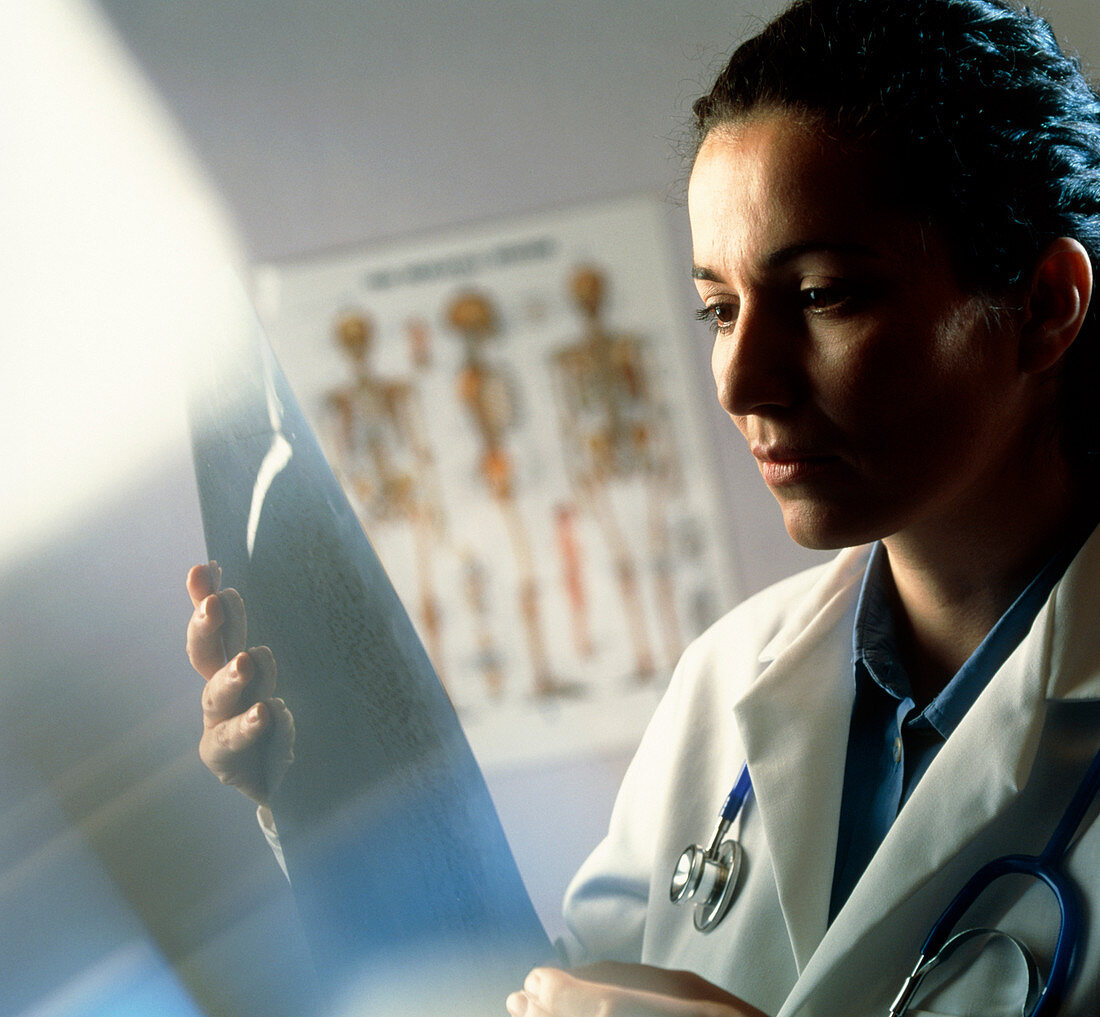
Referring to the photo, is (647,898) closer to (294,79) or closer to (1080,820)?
(1080,820)

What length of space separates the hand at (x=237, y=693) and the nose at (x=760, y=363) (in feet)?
1.01

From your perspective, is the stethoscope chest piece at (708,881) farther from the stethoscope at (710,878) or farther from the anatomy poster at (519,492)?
the anatomy poster at (519,492)

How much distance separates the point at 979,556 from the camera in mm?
651

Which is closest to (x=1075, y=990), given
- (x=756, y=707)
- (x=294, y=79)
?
(x=756, y=707)

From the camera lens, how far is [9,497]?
60cm

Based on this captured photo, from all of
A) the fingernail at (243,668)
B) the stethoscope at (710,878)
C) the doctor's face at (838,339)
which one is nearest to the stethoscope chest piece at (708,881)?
the stethoscope at (710,878)

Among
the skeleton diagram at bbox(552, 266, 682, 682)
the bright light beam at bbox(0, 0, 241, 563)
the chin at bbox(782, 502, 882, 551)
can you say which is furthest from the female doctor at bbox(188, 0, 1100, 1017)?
the skeleton diagram at bbox(552, 266, 682, 682)

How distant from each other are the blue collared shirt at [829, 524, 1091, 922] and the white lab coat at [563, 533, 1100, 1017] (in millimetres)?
18

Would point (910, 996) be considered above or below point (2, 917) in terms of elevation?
below

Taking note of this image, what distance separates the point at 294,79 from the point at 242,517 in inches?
45.5

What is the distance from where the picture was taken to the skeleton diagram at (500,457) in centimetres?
153

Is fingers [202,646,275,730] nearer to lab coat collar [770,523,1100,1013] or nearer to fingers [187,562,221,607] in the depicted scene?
fingers [187,562,221,607]

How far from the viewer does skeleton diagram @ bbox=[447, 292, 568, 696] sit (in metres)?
1.53

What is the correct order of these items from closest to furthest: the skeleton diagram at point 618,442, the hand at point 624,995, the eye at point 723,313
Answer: the hand at point 624,995
the eye at point 723,313
the skeleton diagram at point 618,442
